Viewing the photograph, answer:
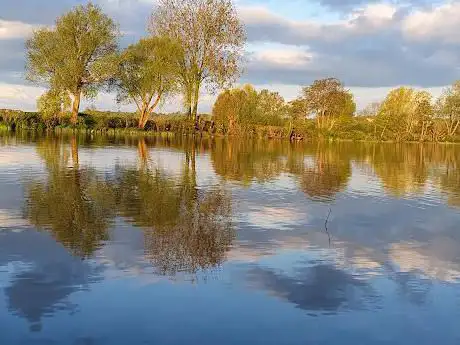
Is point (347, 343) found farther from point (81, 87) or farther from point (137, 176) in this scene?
point (81, 87)

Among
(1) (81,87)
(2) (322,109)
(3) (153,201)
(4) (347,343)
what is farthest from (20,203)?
(2) (322,109)

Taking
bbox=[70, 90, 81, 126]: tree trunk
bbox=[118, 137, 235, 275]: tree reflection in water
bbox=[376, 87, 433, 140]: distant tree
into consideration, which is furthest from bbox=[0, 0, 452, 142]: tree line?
bbox=[118, 137, 235, 275]: tree reflection in water

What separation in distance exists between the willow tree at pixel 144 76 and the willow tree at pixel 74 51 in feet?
12.5

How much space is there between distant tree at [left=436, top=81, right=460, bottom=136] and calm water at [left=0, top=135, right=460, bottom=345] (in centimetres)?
9214

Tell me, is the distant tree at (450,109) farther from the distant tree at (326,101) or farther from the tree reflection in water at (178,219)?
the tree reflection in water at (178,219)

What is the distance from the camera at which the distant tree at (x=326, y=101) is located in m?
96.0

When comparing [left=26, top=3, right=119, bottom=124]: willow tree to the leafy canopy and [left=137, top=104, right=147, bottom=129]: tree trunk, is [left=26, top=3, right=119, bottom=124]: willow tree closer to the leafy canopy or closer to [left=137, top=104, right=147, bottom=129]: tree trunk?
the leafy canopy

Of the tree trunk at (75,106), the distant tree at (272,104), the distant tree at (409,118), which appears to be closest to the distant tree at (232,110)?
the distant tree at (272,104)

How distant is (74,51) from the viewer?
63.8 meters

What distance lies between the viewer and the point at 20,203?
13969mm

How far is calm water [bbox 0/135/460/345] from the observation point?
6.52m

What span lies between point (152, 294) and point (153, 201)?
7.85m

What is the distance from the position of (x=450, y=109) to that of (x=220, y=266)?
104 metres

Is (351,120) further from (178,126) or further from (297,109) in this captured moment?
(178,126)
